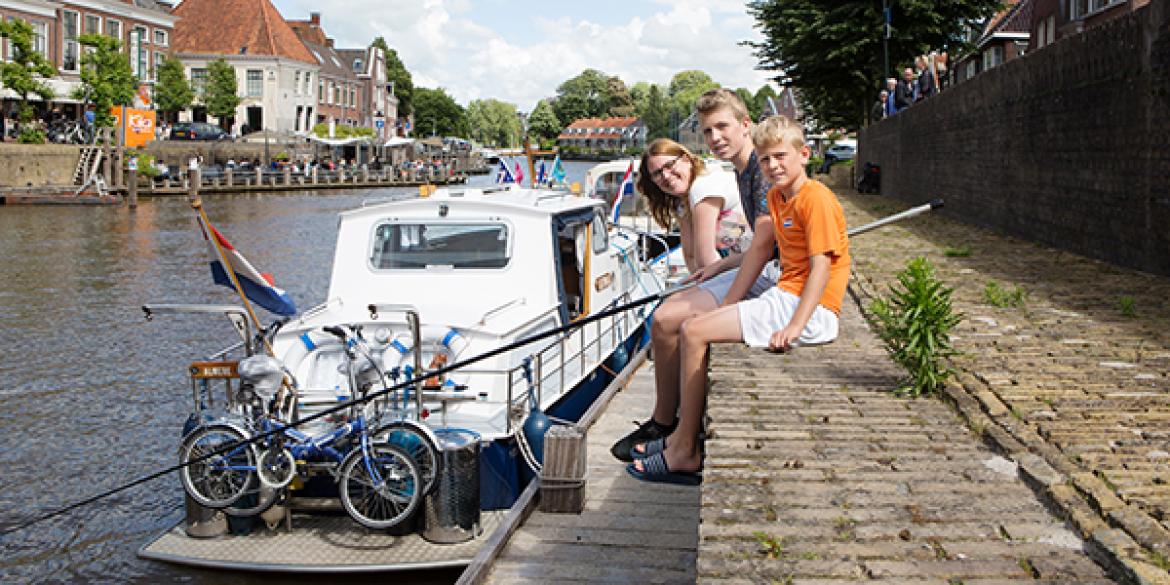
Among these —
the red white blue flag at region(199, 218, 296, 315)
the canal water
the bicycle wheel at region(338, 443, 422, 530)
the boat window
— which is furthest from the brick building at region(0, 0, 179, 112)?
the bicycle wheel at region(338, 443, 422, 530)

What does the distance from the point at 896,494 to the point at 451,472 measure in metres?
4.29

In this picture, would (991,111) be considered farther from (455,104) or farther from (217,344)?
(455,104)

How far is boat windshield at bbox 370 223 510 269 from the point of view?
11.1 meters

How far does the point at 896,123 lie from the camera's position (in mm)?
30906

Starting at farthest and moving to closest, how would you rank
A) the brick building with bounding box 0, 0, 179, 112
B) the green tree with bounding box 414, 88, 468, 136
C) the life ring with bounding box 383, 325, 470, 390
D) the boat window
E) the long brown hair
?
the green tree with bounding box 414, 88, 468, 136 < the brick building with bounding box 0, 0, 179, 112 < the boat window < the life ring with bounding box 383, 325, 470, 390 < the long brown hair

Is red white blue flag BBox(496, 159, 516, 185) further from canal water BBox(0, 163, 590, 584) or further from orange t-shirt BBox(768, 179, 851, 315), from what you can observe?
orange t-shirt BBox(768, 179, 851, 315)

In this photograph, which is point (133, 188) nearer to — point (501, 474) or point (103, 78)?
point (103, 78)

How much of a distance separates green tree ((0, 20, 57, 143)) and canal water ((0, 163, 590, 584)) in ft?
50.4

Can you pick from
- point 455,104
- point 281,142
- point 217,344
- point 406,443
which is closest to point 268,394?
point 406,443

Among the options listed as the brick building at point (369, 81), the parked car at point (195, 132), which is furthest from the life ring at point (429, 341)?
the brick building at point (369, 81)

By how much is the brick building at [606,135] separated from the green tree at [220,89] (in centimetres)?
10529

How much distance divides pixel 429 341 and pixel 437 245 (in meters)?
2.05

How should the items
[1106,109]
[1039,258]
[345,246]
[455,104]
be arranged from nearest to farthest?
1. [345,246]
2. [1106,109]
3. [1039,258]
4. [455,104]

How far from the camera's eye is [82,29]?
59562mm
